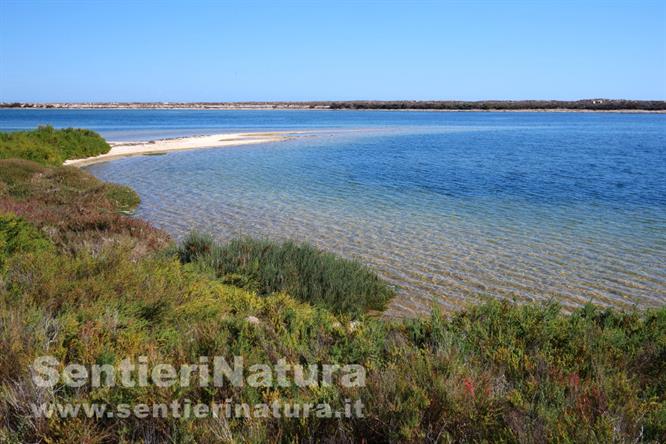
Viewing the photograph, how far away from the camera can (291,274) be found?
8.57 metres

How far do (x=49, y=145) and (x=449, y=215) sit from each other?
23.1 meters

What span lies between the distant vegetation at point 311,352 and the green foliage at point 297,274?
4 centimetres

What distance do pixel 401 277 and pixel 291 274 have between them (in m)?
2.55

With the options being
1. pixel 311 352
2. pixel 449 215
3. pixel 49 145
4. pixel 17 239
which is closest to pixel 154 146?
pixel 49 145

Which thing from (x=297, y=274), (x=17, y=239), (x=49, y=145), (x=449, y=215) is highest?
(x=17, y=239)

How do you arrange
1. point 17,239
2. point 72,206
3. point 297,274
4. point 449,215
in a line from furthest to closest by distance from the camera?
point 449,215 < point 72,206 < point 297,274 < point 17,239

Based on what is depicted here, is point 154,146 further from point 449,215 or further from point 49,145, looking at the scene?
point 449,215

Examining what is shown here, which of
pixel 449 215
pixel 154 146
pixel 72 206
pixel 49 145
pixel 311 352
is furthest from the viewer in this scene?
→ pixel 154 146

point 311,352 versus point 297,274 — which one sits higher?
point 311,352

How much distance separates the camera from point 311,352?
4922 millimetres

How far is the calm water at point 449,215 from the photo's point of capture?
33.1 ft

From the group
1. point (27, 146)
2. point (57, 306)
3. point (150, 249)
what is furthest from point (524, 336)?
point (27, 146)

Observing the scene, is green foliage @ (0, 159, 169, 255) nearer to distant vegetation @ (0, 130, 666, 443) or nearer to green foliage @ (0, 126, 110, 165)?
distant vegetation @ (0, 130, 666, 443)

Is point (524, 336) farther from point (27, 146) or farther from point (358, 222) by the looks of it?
point (27, 146)
